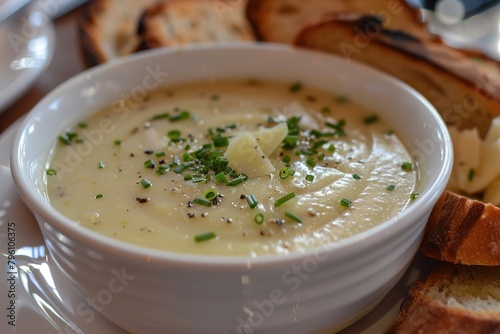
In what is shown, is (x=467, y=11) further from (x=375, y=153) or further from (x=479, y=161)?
(x=375, y=153)

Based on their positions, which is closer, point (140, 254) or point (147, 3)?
point (140, 254)

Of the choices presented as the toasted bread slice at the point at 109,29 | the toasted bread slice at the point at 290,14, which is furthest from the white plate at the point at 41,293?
the toasted bread slice at the point at 290,14

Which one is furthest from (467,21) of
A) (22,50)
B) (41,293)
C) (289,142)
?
(41,293)

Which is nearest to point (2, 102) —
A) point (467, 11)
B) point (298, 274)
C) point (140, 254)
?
point (140, 254)

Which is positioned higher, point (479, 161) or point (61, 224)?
point (61, 224)

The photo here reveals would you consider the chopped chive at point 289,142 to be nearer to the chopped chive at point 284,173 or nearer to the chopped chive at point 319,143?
the chopped chive at point 319,143

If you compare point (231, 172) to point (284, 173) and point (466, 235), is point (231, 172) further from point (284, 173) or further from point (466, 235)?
point (466, 235)

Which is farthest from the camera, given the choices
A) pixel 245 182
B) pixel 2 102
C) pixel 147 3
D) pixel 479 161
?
pixel 147 3
